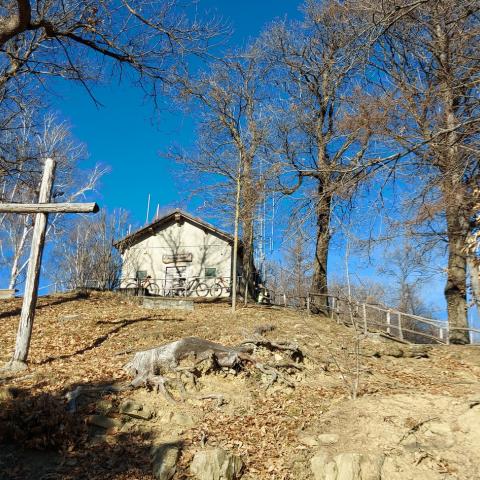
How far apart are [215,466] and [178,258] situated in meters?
24.8

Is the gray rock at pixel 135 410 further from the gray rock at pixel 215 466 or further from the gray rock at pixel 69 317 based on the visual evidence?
the gray rock at pixel 69 317

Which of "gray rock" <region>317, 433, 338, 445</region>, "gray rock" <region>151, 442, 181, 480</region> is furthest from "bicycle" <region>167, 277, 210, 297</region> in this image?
"gray rock" <region>151, 442, 181, 480</region>

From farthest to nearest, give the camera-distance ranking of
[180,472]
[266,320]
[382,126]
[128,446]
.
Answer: [266,320] → [382,126] → [128,446] → [180,472]

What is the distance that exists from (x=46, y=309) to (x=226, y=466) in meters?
11.3

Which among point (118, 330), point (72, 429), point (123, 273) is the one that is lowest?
point (72, 429)

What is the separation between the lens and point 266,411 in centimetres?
712

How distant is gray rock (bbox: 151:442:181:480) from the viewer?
A: 533 centimetres

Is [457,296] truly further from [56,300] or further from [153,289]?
[153,289]

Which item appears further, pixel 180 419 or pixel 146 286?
pixel 146 286

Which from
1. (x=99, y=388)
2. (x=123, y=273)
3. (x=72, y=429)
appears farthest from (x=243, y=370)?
(x=123, y=273)

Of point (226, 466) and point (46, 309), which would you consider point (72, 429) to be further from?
point (46, 309)

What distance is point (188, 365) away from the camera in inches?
320

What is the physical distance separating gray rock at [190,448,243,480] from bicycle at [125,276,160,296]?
21.8 metres

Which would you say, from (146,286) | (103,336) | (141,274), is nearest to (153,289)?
(146,286)
